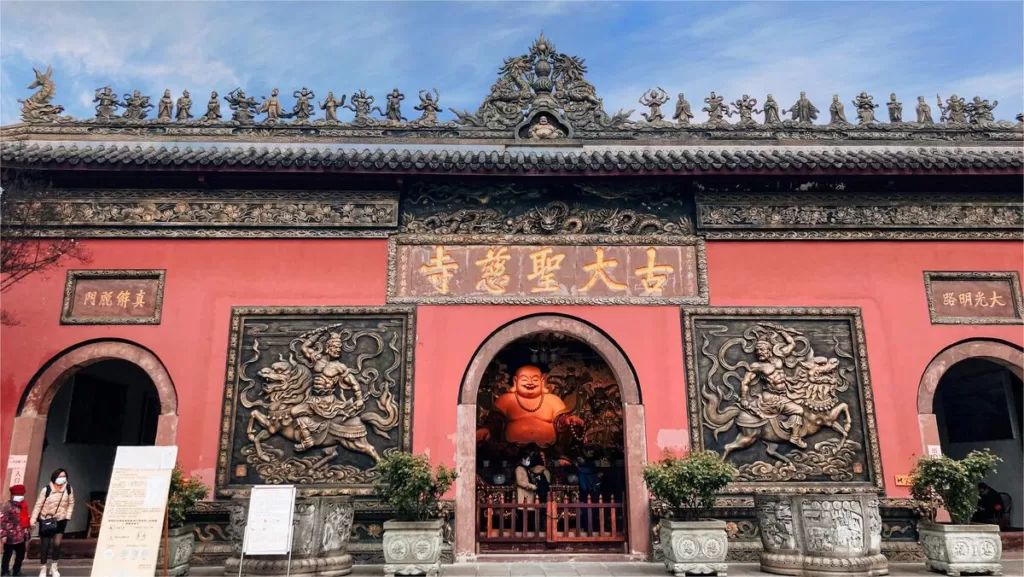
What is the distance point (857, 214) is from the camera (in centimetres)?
903

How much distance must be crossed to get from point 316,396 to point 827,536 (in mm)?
5756

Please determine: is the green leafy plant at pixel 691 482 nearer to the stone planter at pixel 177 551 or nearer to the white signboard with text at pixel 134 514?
the white signboard with text at pixel 134 514

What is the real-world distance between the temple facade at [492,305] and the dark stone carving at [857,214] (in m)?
0.03

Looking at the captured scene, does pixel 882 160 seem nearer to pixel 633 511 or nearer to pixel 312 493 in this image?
pixel 633 511

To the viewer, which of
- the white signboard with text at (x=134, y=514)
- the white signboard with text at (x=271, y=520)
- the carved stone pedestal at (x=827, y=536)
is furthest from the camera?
the carved stone pedestal at (x=827, y=536)

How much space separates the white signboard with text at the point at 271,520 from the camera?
6.47 m

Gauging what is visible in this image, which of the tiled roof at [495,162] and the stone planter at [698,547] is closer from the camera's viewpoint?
the stone planter at [698,547]

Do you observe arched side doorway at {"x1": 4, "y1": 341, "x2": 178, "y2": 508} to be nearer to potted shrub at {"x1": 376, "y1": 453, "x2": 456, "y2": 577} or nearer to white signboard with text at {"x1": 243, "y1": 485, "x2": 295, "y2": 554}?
white signboard with text at {"x1": 243, "y1": 485, "x2": 295, "y2": 554}

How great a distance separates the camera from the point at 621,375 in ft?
27.8

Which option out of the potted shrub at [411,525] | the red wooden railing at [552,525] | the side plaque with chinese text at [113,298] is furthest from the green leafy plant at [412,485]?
the side plaque with chinese text at [113,298]

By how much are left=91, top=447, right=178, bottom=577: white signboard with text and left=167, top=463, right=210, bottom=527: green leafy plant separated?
589mm

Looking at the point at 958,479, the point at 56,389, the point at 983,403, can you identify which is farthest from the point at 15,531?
the point at 983,403

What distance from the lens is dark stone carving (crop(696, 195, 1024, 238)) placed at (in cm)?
898

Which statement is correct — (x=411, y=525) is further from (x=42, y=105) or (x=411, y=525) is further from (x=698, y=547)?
(x=42, y=105)
